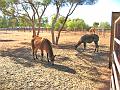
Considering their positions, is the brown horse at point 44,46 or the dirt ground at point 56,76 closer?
the dirt ground at point 56,76

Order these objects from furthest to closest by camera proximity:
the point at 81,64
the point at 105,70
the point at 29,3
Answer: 1. the point at 29,3
2. the point at 81,64
3. the point at 105,70

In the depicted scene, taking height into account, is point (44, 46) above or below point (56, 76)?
above

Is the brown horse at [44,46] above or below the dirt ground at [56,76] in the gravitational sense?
above

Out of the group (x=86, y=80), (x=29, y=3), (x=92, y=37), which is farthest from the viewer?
(x=29, y=3)

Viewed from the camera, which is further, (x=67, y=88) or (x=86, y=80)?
(x=86, y=80)

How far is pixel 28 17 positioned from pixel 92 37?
24.3 feet

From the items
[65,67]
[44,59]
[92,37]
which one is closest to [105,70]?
[65,67]

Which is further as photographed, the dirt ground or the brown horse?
the brown horse

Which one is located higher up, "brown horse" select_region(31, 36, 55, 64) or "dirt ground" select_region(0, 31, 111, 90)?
"brown horse" select_region(31, 36, 55, 64)

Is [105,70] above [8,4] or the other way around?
the other way around

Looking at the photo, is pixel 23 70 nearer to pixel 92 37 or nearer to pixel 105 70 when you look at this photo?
pixel 105 70

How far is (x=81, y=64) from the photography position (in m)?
15.6

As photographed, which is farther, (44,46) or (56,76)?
(44,46)

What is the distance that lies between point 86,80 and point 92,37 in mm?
10462
